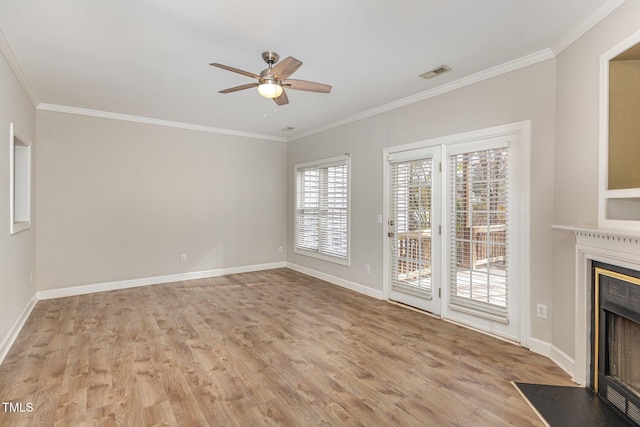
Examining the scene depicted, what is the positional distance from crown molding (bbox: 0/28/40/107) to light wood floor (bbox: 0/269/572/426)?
272 centimetres

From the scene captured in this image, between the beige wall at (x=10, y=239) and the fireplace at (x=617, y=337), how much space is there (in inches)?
188

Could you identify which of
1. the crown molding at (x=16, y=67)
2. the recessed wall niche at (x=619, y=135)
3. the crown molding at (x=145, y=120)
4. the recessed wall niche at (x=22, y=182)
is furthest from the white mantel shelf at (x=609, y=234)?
the recessed wall niche at (x=22, y=182)

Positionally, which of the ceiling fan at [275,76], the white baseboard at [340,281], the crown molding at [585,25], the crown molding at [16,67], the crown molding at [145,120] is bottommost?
the white baseboard at [340,281]

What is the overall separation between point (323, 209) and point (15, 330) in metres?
4.31

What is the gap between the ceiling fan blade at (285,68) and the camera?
241 centimetres

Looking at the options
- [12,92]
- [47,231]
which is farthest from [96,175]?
[12,92]

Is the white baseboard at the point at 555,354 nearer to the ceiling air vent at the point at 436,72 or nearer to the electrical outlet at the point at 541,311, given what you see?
the electrical outlet at the point at 541,311

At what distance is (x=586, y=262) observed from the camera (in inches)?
91.7

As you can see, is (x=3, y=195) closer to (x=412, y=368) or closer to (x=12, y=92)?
(x=12, y=92)

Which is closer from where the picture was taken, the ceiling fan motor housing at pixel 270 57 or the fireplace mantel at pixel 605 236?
the fireplace mantel at pixel 605 236

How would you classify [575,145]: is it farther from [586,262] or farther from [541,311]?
[541,311]

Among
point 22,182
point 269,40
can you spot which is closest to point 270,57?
point 269,40

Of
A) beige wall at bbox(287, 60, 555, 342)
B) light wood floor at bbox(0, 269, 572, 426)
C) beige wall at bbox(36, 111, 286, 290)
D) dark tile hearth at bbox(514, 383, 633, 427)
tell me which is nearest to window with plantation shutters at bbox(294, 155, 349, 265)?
beige wall at bbox(287, 60, 555, 342)

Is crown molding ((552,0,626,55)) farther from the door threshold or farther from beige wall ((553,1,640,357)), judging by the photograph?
the door threshold
